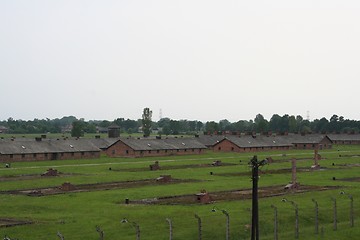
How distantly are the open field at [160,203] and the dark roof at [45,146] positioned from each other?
755 inches

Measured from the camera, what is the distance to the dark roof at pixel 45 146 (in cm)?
10094

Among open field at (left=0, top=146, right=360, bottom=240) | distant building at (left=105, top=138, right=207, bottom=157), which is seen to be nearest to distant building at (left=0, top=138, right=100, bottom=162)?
distant building at (left=105, top=138, right=207, bottom=157)

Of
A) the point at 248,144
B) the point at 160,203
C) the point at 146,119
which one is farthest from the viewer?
the point at 146,119

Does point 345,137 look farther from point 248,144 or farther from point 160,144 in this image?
point 160,144

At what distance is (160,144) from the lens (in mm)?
124812

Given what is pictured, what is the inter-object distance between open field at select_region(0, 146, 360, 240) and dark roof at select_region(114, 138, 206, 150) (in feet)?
118

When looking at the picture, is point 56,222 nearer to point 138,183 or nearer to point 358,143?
point 138,183

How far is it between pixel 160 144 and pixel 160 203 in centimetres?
7730

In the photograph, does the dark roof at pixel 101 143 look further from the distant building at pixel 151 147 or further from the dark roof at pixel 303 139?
the dark roof at pixel 303 139

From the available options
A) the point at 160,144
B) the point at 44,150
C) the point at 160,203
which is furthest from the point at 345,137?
the point at 160,203

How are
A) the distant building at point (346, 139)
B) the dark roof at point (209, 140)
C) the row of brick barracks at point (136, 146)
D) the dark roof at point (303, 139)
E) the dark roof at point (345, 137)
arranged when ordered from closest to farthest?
the row of brick barracks at point (136, 146), the dark roof at point (209, 140), the dark roof at point (303, 139), the distant building at point (346, 139), the dark roof at point (345, 137)

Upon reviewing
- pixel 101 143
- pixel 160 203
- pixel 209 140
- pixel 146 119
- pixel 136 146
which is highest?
pixel 146 119

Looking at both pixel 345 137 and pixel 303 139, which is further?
pixel 345 137

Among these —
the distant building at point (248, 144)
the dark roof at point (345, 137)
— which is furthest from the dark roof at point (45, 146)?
the dark roof at point (345, 137)
